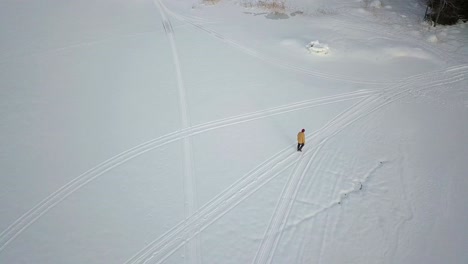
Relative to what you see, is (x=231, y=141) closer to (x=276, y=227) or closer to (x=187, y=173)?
(x=187, y=173)

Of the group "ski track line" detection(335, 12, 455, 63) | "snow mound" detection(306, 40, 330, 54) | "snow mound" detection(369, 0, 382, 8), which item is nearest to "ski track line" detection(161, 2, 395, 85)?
"snow mound" detection(306, 40, 330, 54)

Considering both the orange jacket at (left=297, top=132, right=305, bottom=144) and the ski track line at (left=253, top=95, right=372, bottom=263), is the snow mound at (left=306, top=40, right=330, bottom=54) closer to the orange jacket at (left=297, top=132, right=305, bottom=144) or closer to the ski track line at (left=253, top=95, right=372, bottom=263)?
the ski track line at (left=253, top=95, right=372, bottom=263)

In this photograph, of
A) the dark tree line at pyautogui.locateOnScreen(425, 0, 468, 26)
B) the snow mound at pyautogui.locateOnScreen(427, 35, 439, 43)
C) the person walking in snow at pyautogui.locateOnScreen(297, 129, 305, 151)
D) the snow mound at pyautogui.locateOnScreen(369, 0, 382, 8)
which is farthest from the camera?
the snow mound at pyautogui.locateOnScreen(369, 0, 382, 8)

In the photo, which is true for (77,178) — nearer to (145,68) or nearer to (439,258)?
(145,68)

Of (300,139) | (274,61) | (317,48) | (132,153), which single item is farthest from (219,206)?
(317,48)

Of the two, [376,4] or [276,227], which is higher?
[376,4]
